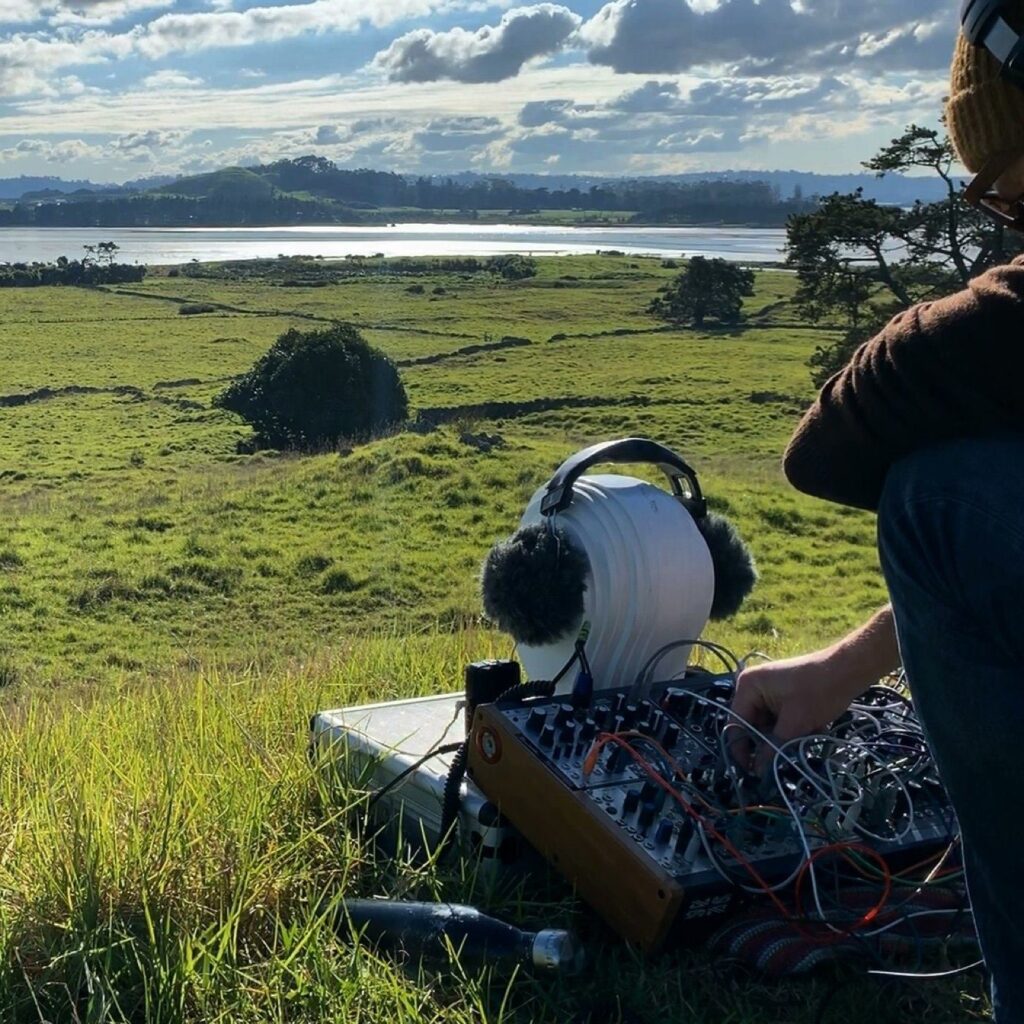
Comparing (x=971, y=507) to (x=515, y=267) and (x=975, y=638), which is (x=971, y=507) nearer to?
(x=975, y=638)

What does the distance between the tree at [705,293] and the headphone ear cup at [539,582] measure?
43968mm

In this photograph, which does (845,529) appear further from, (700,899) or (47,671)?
(700,899)

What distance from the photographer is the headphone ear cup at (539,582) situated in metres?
2.31

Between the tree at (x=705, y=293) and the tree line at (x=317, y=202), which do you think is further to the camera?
the tree line at (x=317, y=202)

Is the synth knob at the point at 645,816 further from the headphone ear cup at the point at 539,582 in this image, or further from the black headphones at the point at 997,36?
the black headphones at the point at 997,36

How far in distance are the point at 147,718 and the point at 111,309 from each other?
2469 inches

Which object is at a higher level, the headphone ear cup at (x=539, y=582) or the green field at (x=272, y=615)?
the headphone ear cup at (x=539, y=582)

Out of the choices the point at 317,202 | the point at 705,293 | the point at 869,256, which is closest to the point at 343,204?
the point at 317,202

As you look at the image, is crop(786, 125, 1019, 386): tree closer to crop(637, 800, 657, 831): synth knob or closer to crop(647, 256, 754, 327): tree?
crop(637, 800, 657, 831): synth knob

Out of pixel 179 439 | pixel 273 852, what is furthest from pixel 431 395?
pixel 273 852

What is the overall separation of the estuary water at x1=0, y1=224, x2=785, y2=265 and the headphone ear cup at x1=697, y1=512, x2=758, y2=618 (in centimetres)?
5495

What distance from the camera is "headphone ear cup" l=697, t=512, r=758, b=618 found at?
2604mm

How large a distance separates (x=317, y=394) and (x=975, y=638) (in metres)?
37.3

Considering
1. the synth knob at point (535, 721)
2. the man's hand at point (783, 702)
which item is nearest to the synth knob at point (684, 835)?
the man's hand at point (783, 702)
